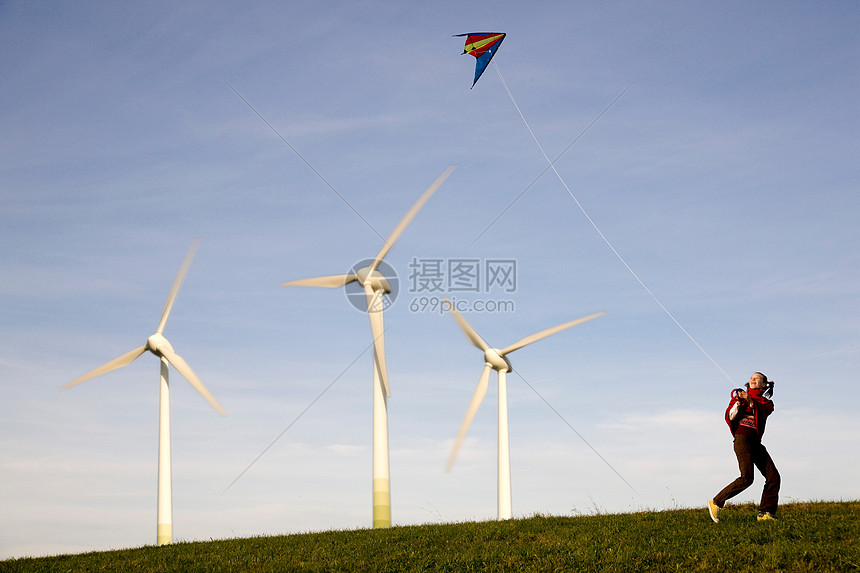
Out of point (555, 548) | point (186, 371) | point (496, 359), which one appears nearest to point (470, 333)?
point (496, 359)

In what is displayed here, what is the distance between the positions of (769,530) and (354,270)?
25376mm

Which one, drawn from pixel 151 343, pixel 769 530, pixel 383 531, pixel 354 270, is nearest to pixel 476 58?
pixel 354 270

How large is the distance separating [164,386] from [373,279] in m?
11.5

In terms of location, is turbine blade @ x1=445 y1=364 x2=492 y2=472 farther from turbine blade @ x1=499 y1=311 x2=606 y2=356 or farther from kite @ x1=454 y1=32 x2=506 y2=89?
kite @ x1=454 y1=32 x2=506 y2=89

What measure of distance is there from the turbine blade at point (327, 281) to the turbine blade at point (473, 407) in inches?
323

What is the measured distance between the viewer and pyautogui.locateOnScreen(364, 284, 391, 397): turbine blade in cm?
3788

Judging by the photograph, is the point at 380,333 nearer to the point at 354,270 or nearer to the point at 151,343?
the point at 354,270

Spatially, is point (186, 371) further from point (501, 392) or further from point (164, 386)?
point (501, 392)

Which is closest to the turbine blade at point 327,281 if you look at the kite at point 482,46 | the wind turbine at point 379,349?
the wind turbine at point 379,349

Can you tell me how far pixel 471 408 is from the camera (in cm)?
4059

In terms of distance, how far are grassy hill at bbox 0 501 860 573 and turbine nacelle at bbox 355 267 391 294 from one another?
1690 cm

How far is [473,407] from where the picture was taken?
4069cm

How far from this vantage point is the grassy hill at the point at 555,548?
17078mm

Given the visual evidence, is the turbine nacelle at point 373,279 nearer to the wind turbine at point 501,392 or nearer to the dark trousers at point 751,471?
the wind turbine at point 501,392
